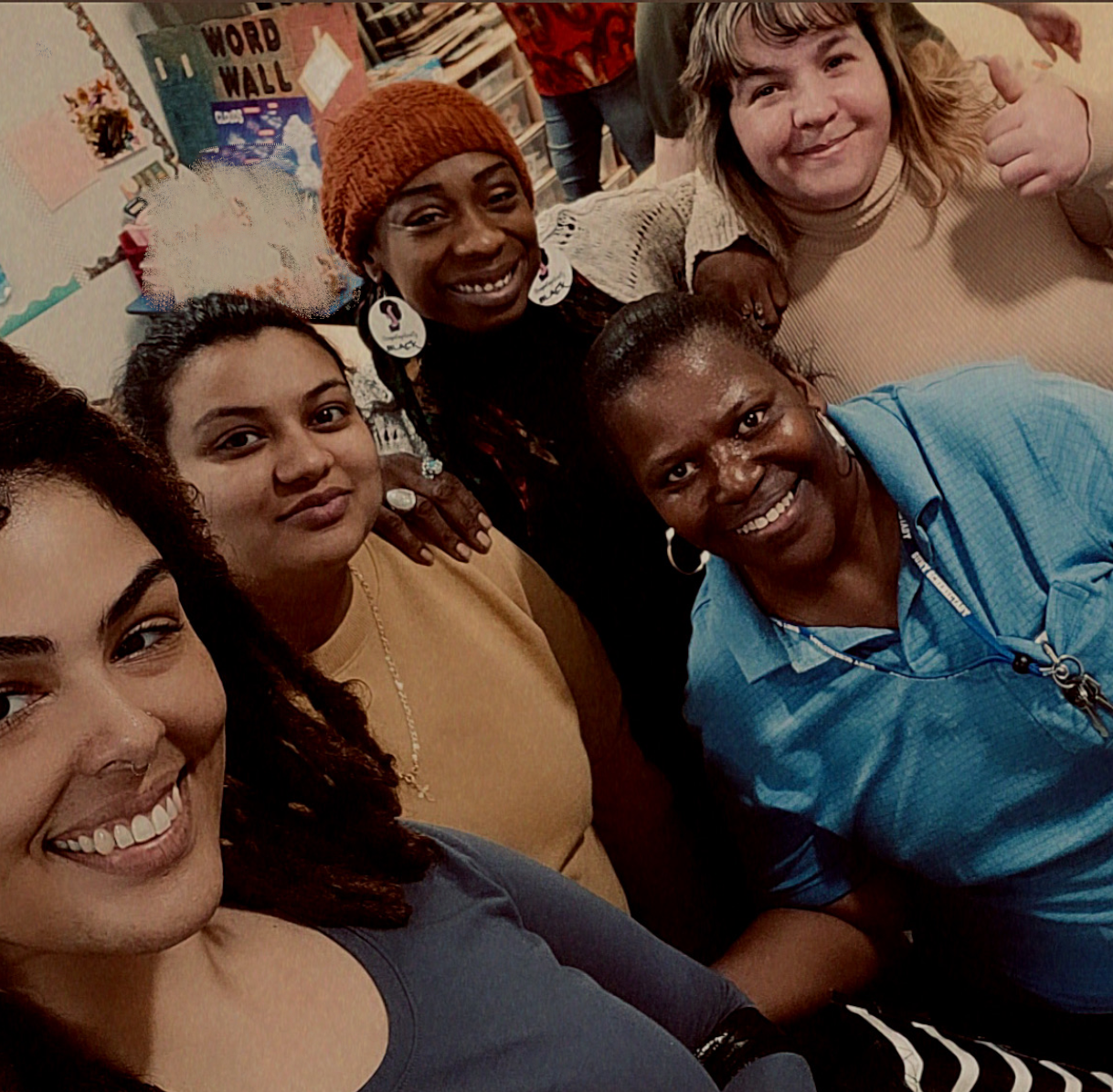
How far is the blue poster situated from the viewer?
32.9 inches

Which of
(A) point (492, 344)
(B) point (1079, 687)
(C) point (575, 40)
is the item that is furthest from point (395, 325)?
(B) point (1079, 687)

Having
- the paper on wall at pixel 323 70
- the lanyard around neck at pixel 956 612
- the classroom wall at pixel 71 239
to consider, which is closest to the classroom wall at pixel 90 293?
the classroom wall at pixel 71 239

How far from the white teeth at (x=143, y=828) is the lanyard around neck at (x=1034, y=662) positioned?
0.55 metres

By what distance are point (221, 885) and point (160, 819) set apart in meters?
0.06

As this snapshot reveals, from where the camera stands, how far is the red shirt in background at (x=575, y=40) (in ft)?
3.03

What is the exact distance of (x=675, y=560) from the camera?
949 mm

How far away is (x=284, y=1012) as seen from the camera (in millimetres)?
708

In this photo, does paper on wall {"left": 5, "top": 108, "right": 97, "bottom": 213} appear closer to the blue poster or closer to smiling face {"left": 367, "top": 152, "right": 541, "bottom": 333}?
the blue poster

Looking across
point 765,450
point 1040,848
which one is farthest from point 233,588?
point 1040,848

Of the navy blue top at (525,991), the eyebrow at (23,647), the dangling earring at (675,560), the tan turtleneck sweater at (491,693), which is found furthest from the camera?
the dangling earring at (675,560)

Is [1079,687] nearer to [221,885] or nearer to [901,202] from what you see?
[901,202]

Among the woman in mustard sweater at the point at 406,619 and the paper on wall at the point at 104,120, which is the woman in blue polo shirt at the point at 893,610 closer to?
the woman in mustard sweater at the point at 406,619

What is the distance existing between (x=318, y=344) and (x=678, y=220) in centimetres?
34

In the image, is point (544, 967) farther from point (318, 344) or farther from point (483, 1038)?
point (318, 344)
